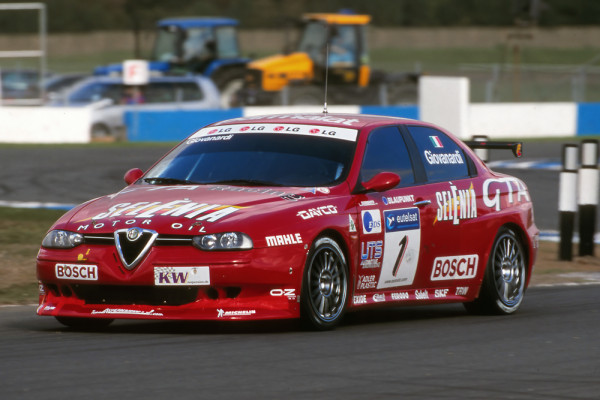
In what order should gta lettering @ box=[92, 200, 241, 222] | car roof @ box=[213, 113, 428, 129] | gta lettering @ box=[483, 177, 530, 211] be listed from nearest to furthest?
gta lettering @ box=[92, 200, 241, 222] → car roof @ box=[213, 113, 428, 129] → gta lettering @ box=[483, 177, 530, 211]

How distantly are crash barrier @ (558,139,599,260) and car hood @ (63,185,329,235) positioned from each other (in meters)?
5.85

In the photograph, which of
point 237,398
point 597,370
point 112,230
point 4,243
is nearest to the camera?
point 237,398

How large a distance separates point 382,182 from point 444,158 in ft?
3.89

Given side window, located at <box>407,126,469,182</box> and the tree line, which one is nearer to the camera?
side window, located at <box>407,126,469,182</box>

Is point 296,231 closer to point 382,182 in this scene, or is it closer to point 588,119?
point 382,182

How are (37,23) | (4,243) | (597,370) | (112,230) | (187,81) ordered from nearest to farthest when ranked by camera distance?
(597,370) → (112,230) → (4,243) → (187,81) → (37,23)

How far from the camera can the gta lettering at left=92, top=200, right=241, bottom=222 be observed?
7781mm

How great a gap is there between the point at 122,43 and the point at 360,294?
186 feet

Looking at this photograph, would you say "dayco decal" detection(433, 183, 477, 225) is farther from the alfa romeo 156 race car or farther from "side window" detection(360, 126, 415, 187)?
"side window" detection(360, 126, 415, 187)

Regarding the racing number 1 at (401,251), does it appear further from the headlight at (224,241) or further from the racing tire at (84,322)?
the racing tire at (84,322)

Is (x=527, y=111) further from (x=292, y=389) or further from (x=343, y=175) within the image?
(x=292, y=389)

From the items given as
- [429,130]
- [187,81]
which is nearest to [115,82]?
[187,81]

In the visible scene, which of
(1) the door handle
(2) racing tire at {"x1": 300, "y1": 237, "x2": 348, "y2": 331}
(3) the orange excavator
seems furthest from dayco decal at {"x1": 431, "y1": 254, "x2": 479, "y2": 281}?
(3) the orange excavator

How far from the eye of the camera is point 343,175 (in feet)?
28.4
